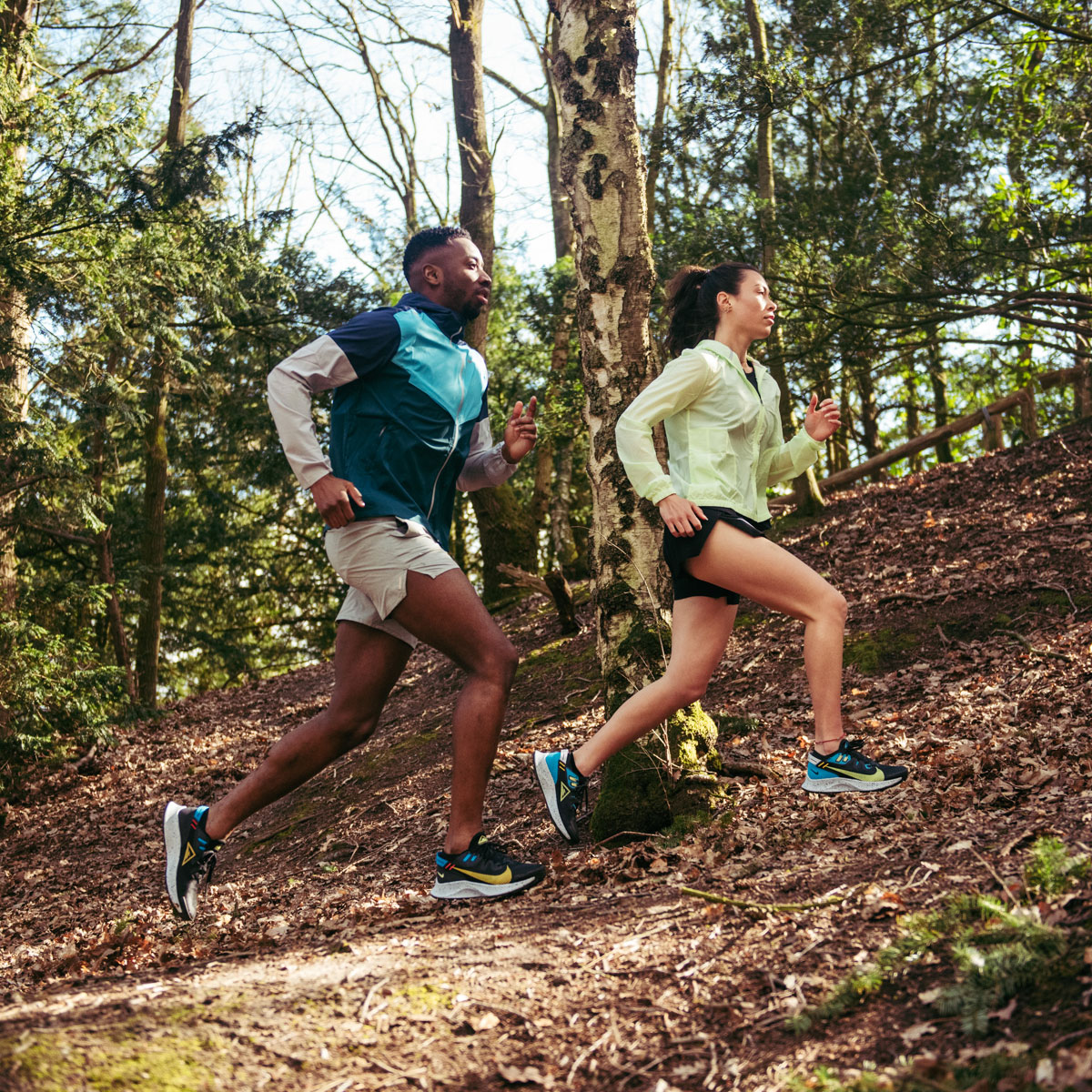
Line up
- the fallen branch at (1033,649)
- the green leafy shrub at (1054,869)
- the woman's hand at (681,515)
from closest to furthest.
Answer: the green leafy shrub at (1054,869)
the woman's hand at (681,515)
the fallen branch at (1033,649)

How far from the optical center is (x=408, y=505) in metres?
3.66

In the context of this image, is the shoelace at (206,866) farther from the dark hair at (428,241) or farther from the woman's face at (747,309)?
the woman's face at (747,309)

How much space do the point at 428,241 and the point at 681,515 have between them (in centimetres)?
158

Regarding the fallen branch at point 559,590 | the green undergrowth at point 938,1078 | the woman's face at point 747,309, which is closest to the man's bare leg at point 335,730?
the woman's face at point 747,309

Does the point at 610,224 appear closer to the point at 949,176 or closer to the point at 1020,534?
the point at 1020,534

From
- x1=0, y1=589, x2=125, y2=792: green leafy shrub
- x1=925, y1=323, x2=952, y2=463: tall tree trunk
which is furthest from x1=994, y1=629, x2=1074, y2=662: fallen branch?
x1=0, y1=589, x2=125, y2=792: green leafy shrub

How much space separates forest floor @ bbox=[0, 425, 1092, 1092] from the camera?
6.69 ft

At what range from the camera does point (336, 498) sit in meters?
3.47

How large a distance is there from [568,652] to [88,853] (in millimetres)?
3938

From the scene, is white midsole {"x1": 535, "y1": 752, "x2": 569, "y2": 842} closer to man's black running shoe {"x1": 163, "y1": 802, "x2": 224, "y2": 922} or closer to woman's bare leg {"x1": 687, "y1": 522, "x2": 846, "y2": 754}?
woman's bare leg {"x1": 687, "y1": 522, "x2": 846, "y2": 754}

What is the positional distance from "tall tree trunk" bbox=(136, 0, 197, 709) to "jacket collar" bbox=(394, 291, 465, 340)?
1028cm

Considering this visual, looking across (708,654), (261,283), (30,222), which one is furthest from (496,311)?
(708,654)

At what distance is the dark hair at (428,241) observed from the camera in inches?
159

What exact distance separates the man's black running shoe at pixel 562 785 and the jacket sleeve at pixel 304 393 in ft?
4.76
